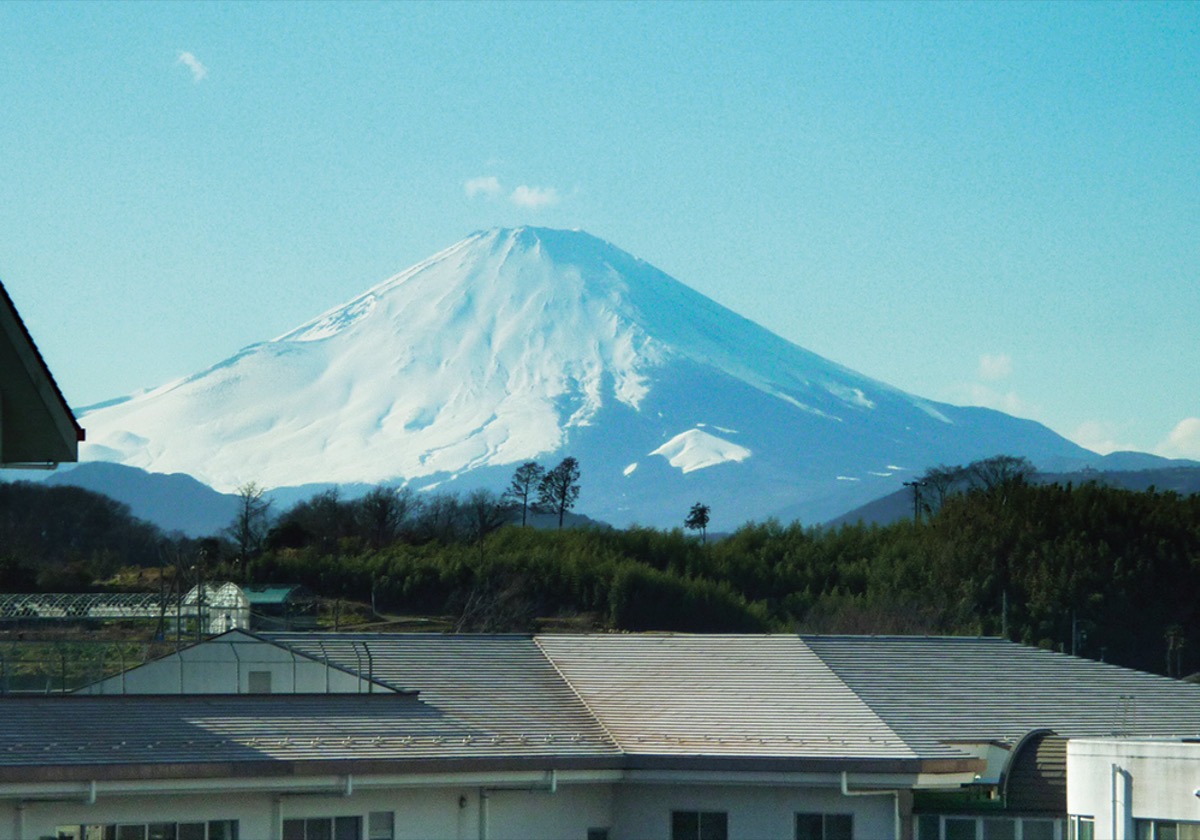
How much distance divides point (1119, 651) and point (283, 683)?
50.1 metres

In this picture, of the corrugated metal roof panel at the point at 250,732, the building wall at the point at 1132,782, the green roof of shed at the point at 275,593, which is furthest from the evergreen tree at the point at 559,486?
the building wall at the point at 1132,782

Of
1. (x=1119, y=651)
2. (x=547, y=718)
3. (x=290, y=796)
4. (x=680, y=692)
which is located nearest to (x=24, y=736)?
(x=290, y=796)

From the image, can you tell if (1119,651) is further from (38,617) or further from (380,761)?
(380,761)

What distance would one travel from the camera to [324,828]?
23500mm

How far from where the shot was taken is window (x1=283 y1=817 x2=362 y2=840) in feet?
76.2

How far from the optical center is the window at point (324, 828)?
23219 millimetres

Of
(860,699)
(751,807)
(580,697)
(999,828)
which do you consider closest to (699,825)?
(751,807)

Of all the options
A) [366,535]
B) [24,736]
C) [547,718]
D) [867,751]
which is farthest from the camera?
[366,535]

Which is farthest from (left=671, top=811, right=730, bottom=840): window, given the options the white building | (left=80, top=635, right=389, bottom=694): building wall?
(left=80, top=635, right=389, bottom=694): building wall

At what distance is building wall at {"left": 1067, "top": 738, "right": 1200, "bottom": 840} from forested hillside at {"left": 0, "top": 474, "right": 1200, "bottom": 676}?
4361 centimetres

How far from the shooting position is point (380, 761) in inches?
912

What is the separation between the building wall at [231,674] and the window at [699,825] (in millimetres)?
4509

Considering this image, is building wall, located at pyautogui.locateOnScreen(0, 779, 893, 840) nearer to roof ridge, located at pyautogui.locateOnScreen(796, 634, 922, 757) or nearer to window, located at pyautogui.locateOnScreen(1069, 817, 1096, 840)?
roof ridge, located at pyautogui.locateOnScreen(796, 634, 922, 757)

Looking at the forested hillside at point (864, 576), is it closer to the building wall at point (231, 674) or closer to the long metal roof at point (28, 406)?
the building wall at point (231, 674)
